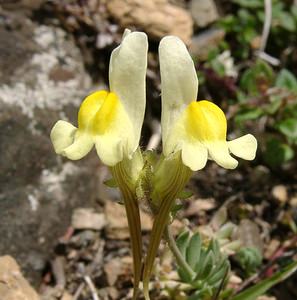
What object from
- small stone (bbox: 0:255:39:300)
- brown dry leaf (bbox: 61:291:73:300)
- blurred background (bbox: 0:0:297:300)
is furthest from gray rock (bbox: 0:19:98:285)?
small stone (bbox: 0:255:39:300)

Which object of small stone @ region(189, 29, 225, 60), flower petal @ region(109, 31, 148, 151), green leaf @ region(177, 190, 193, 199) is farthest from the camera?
small stone @ region(189, 29, 225, 60)

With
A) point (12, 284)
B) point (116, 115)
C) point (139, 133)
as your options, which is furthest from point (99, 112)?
point (12, 284)

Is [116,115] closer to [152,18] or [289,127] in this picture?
[289,127]

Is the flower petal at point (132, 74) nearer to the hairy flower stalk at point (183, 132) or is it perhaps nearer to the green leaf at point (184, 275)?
the hairy flower stalk at point (183, 132)

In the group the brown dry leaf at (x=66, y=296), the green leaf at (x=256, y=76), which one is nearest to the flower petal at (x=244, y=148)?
the brown dry leaf at (x=66, y=296)

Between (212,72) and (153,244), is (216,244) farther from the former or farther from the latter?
(212,72)

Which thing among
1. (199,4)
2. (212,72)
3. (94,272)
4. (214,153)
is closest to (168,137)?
(214,153)

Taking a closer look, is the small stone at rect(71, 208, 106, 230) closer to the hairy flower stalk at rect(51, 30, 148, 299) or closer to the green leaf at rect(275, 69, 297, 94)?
the hairy flower stalk at rect(51, 30, 148, 299)
